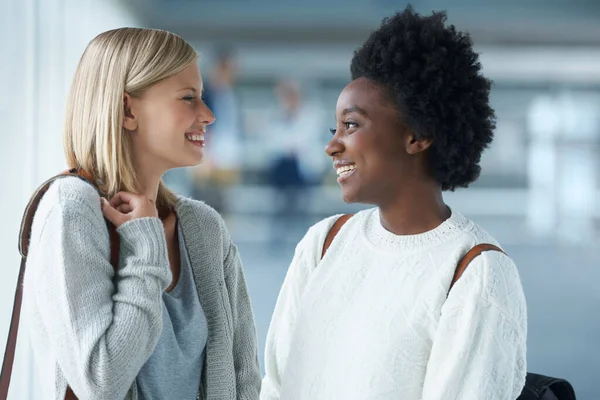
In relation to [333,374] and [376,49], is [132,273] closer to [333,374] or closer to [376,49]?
[333,374]

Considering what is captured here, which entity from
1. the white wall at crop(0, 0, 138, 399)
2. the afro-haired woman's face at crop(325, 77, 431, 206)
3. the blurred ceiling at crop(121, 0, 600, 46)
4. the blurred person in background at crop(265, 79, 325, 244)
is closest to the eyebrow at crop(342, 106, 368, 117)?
the afro-haired woman's face at crop(325, 77, 431, 206)

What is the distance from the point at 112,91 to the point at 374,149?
0.52m

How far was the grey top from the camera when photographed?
135 cm

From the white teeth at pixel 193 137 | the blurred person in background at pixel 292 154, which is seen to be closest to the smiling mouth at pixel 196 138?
the white teeth at pixel 193 137

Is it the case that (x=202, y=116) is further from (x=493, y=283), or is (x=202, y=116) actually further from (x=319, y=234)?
(x=493, y=283)

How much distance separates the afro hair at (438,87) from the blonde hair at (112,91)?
1.36 feet

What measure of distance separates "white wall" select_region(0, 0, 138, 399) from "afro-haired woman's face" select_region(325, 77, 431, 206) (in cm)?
138

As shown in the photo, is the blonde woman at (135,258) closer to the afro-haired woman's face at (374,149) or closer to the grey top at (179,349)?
the grey top at (179,349)

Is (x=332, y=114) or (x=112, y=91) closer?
(x=112, y=91)

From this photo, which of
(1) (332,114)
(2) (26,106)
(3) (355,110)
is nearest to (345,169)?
(3) (355,110)

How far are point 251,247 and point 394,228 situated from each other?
8202 millimetres

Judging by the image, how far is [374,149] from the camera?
1277 mm

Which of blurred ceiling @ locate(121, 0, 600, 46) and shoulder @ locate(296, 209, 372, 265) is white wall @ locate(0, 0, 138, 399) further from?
blurred ceiling @ locate(121, 0, 600, 46)

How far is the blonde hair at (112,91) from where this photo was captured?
1.39 metres
